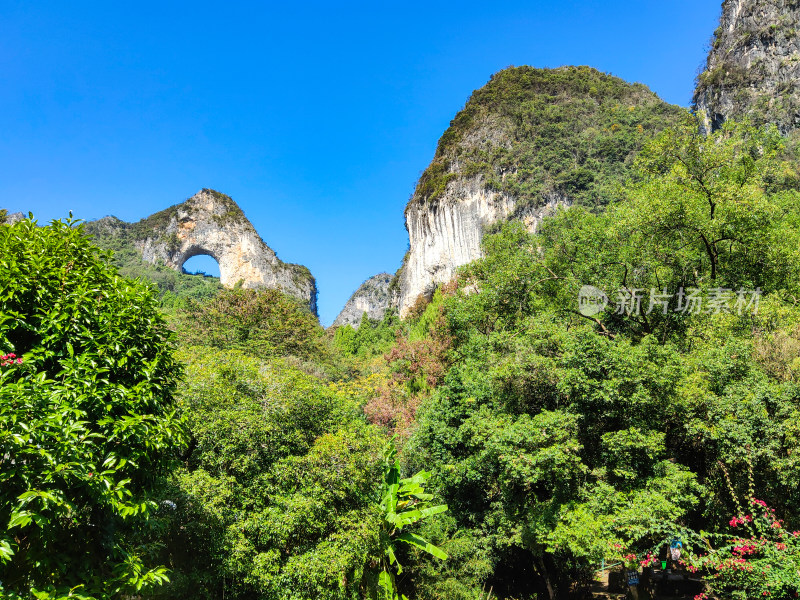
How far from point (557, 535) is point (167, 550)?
5952mm

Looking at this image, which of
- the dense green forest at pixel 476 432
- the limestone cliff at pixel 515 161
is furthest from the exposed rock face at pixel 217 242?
the dense green forest at pixel 476 432

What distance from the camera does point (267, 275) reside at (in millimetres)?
63438

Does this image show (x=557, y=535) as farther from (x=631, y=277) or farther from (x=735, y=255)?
(x=735, y=255)

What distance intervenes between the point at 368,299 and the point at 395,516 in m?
84.7

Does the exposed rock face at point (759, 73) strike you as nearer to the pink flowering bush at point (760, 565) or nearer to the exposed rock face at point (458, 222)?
the exposed rock face at point (458, 222)

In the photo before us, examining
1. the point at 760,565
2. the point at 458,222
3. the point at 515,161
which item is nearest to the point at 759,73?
the point at 515,161

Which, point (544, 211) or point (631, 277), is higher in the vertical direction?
point (544, 211)

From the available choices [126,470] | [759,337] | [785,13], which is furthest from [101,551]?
[785,13]

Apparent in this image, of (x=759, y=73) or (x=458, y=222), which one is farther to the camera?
(x=458, y=222)

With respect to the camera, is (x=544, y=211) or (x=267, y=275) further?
(x=267, y=275)

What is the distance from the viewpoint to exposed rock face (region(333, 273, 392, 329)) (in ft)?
300

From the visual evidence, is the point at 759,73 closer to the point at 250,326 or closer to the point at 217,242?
the point at 250,326

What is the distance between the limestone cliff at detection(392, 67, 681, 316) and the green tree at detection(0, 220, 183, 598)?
3445 centimetres

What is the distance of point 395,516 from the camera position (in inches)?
326
